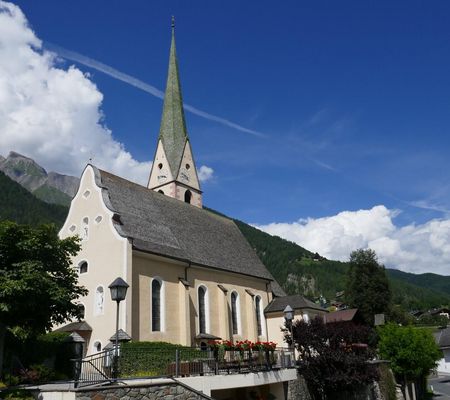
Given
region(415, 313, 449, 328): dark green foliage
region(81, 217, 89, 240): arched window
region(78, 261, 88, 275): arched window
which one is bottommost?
region(78, 261, 88, 275): arched window

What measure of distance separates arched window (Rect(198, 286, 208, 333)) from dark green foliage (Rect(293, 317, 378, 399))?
7.80 metres

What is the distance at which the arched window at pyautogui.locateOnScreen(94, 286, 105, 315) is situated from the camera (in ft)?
90.4

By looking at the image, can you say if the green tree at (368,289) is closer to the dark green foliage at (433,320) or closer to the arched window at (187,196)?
the arched window at (187,196)

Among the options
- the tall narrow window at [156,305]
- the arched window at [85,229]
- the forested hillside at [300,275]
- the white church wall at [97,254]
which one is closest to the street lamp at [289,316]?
the tall narrow window at [156,305]

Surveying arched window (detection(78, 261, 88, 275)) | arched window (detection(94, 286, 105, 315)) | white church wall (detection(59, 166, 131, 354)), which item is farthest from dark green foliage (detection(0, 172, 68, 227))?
arched window (detection(94, 286, 105, 315))

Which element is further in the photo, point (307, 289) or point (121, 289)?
point (307, 289)

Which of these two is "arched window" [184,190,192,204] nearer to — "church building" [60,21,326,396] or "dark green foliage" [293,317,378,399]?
"church building" [60,21,326,396]

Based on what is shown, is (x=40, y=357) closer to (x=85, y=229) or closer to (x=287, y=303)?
(x=85, y=229)

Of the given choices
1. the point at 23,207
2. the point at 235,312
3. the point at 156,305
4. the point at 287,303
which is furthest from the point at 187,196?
the point at 23,207

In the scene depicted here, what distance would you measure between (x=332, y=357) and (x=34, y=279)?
15.8 m

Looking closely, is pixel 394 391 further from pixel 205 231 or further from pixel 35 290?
pixel 35 290

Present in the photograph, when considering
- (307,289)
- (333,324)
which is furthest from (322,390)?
(307,289)

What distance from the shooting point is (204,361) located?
65.6ft

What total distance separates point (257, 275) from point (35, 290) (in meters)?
23.6
